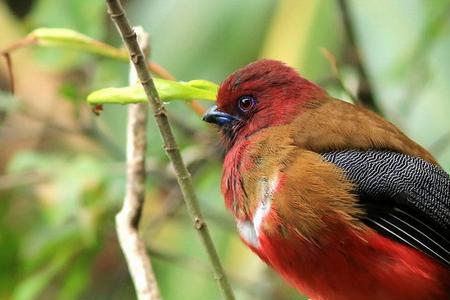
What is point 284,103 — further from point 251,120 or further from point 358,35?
point 358,35

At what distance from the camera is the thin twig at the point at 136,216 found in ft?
9.18

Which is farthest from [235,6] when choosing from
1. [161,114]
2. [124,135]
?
[161,114]

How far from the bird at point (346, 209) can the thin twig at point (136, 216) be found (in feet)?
0.74

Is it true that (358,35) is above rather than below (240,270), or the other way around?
above

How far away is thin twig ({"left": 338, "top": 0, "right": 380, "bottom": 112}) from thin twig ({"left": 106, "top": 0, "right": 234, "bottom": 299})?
128 cm

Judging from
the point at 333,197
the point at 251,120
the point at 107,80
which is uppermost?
the point at 107,80

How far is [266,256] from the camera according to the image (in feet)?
9.61

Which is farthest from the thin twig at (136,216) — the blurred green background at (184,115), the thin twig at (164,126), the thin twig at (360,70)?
the thin twig at (360,70)

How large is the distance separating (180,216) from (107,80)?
3.29ft

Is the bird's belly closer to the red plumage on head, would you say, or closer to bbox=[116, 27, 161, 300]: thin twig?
bbox=[116, 27, 161, 300]: thin twig

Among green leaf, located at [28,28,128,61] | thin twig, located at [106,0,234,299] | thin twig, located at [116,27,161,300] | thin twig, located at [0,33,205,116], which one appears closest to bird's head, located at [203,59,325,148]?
thin twig, located at [0,33,205,116]

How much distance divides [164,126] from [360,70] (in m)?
1.45

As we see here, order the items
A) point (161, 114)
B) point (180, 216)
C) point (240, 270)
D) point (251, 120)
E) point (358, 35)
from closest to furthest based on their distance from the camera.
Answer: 1. point (161, 114)
2. point (251, 120)
3. point (358, 35)
4. point (240, 270)
5. point (180, 216)

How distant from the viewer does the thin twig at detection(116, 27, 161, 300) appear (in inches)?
110
